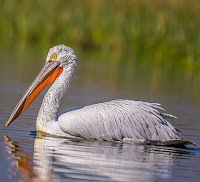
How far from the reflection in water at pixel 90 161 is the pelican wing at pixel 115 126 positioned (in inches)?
6.4

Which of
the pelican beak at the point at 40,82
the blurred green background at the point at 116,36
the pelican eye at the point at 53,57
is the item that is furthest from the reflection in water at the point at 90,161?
the blurred green background at the point at 116,36

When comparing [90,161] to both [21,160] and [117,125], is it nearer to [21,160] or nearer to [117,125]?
[21,160]

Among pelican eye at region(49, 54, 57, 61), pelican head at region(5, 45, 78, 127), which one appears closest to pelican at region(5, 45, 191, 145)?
pelican head at region(5, 45, 78, 127)

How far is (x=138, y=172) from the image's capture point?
7020mm

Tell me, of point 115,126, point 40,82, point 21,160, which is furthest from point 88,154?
point 40,82

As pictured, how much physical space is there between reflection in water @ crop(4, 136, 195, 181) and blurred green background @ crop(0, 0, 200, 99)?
6.73 metres

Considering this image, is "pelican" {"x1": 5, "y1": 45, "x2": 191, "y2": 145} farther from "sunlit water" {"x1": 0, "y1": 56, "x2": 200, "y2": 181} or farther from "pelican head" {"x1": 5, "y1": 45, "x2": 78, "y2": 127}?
"pelican head" {"x1": 5, "y1": 45, "x2": 78, "y2": 127}

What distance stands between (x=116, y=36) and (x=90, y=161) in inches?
613

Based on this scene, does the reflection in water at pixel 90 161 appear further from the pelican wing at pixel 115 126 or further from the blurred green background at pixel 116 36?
the blurred green background at pixel 116 36

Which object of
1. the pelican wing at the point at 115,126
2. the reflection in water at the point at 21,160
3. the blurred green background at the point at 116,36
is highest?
the blurred green background at the point at 116,36

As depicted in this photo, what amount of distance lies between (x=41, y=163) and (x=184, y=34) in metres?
13.1

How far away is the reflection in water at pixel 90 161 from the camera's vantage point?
6746mm

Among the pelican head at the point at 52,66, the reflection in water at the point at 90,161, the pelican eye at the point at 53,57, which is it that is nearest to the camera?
the reflection in water at the point at 90,161

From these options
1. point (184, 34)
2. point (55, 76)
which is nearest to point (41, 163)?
point (55, 76)
